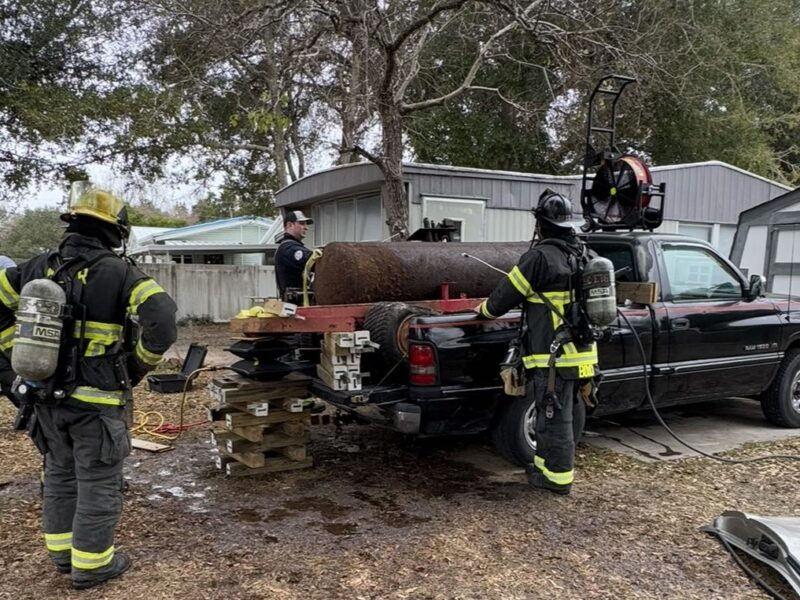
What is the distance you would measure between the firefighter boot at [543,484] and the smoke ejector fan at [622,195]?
2.78 metres

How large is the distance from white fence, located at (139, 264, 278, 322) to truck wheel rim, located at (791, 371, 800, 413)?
13298 millimetres

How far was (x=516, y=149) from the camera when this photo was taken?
61.6 feet

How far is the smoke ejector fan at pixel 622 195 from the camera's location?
608cm

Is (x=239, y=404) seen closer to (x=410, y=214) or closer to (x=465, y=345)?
(x=465, y=345)

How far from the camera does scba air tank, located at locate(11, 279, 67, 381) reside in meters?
3.04

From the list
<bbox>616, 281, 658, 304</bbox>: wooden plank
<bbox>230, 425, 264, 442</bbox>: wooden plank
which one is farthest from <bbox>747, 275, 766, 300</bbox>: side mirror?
<bbox>230, 425, 264, 442</bbox>: wooden plank

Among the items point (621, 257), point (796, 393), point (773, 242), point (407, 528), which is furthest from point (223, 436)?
point (773, 242)

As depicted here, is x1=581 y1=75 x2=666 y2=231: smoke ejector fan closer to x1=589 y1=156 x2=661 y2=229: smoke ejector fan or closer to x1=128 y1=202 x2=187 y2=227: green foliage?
x1=589 y1=156 x2=661 y2=229: smoke ejector fan

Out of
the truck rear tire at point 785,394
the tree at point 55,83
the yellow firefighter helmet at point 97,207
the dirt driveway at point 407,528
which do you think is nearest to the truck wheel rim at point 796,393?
the truck rear tire at point 785,394

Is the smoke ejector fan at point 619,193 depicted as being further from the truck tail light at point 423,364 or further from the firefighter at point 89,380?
the firefighter at point 89,380

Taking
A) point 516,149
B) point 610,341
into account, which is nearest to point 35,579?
point 610,341

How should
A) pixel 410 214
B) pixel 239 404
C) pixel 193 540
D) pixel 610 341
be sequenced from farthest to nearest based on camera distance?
1. pixel 410 214
2. pixel 610 341
3. pixel 239 404
4. pixel 193 540

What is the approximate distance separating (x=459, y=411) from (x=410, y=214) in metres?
6.51

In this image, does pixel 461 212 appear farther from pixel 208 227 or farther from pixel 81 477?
pixel 208 227
